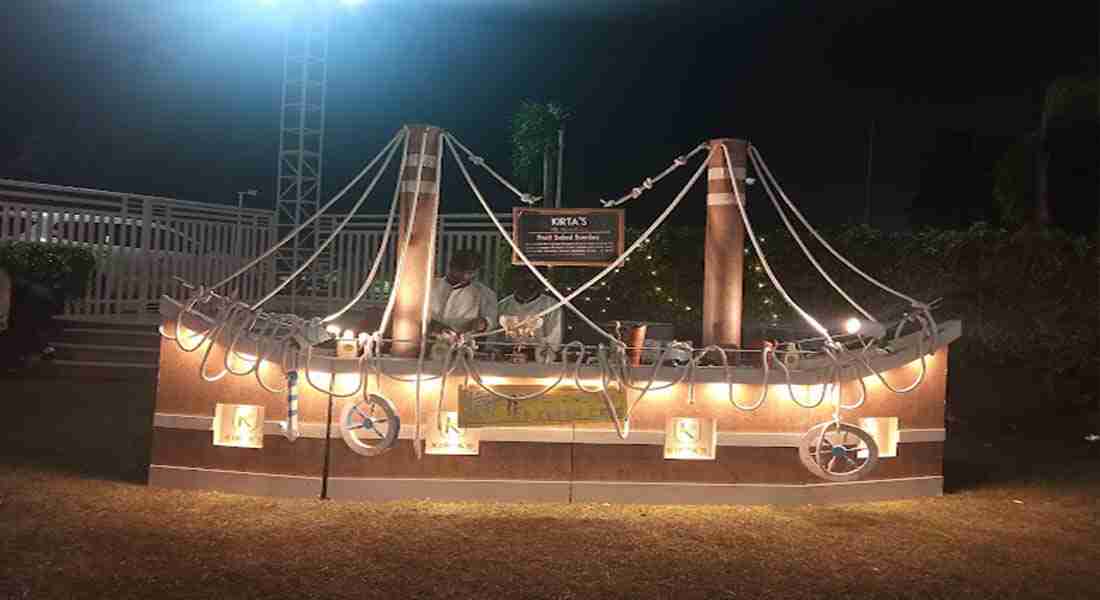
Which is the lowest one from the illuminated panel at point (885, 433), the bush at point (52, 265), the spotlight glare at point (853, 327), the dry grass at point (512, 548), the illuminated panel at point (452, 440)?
the dry grass at point (512, 548)

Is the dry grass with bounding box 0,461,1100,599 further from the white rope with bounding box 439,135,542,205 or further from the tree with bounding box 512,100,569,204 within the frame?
the tree with bounding box 512,100,569,204

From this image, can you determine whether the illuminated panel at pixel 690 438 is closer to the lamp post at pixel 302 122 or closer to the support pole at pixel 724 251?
the support pole at pixel 724 251

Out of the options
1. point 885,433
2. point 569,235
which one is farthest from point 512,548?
point 569,235

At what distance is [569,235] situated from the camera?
7.35 m

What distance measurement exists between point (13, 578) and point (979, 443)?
27.9ft

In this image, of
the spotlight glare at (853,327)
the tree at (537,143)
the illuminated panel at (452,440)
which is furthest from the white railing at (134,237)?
the spotlight glare at (853,327)

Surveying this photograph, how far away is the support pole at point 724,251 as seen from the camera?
6605 mm

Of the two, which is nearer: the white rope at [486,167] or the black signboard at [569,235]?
the white rope at [486,167]

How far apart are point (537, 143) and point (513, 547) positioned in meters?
12.7

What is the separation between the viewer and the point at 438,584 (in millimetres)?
4340

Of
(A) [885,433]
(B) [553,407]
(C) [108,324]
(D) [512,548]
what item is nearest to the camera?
(D) [512,548]

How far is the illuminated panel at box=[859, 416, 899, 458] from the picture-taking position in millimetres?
6332

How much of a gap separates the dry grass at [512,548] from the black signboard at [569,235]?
2.16 m

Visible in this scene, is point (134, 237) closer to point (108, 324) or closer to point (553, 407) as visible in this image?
point (108, 324)
